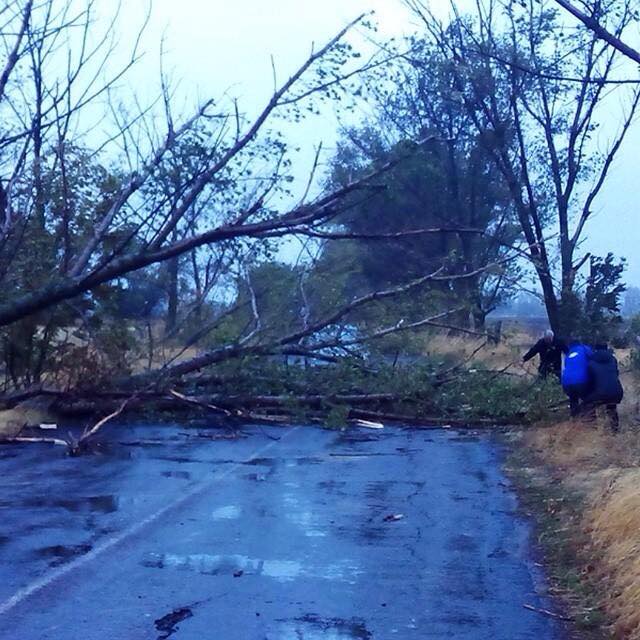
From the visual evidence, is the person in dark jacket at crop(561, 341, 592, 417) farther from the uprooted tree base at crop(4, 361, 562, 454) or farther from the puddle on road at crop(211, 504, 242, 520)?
the puddle on road at crop(211, 504, 242, 520)

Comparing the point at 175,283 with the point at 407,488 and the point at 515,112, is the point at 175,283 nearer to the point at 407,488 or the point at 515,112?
the point at 407,488

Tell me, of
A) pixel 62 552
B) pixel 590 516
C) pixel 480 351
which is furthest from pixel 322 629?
pixel 480 351

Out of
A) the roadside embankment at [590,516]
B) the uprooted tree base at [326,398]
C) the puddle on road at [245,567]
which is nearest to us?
the roadside embankment at [590,516]

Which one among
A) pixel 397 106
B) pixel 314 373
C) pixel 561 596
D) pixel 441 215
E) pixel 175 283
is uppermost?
pixel 397 106

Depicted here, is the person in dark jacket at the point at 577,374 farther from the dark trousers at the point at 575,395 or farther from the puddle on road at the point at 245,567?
the puddle on road at the point at 245,567

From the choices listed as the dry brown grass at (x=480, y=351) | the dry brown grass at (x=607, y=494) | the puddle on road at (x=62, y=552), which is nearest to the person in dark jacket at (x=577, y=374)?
the dry brown grass at (x=607, y=494)

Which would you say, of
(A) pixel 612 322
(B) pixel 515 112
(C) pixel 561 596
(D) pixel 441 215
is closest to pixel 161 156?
(C) pixel 561 596

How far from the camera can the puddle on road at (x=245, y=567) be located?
836cm

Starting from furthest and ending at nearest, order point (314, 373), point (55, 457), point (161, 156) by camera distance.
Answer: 1. point (314, 373)
2. point (55, 457)
3. point (161, 156)

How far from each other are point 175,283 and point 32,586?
1420cm

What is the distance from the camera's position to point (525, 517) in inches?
427

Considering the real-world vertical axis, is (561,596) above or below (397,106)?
below

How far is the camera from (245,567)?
8594 mm

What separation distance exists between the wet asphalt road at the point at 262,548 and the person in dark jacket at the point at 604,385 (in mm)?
1508
